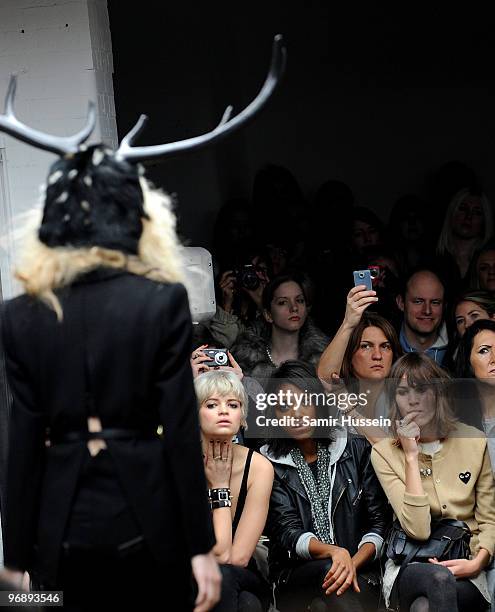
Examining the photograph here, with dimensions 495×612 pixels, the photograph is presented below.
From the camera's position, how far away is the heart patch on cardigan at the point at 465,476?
4.45 meters

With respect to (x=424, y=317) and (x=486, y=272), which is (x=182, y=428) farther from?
(x=486, y=272)

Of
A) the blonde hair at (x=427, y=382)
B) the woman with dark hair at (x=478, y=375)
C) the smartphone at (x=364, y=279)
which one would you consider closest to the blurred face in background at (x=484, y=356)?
the woman with dark hair at (x=478, y=375)

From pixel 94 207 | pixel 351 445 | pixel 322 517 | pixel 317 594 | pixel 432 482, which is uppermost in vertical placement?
pixel 94 207

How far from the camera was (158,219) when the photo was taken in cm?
306

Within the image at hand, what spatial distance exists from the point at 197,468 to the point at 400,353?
85.1 inches

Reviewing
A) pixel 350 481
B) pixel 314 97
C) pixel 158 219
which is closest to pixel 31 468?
pixel 158 219

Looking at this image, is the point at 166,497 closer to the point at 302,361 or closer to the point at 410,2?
the point at 302,361

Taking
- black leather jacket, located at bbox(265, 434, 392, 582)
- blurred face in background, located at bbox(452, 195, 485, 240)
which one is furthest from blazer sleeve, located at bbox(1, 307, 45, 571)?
blurred face in background, located at bbox(452, 195, 485, 240)

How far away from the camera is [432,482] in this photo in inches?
175

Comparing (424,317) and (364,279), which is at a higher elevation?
(364,279)

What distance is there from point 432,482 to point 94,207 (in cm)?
198

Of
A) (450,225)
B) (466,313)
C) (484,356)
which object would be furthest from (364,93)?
(484,356)

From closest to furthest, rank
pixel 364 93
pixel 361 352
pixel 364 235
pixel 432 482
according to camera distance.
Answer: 1. pixel 432 482
2. pixel 361 352
3. pixel 364 235
4. pixel 364 93

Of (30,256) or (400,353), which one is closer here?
(30,256)
